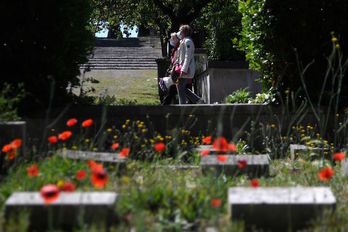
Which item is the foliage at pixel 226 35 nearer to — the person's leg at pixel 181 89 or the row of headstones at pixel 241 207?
the person's leg at pixel 181 89

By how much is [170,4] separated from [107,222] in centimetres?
1957

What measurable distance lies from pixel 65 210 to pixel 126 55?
104 feet

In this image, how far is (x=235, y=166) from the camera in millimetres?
5215

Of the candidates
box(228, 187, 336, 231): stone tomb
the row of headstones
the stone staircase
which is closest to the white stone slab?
the row of headstones

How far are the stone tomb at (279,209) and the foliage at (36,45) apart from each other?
13.5 ft

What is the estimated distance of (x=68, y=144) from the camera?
25.7 ft

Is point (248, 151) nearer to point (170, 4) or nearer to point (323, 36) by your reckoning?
point (323, 36)

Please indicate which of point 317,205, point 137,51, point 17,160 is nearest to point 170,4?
point 137,51

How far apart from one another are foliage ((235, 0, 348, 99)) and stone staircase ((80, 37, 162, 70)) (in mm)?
18501

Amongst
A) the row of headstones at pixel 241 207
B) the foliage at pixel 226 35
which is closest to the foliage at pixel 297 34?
the row of headstones at pixel 241 207

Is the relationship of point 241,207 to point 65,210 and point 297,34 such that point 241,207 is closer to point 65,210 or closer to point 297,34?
point 65,210

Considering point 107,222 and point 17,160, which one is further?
point 17,160

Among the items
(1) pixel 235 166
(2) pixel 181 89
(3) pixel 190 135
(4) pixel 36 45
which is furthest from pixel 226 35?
(1) pixel 235 166

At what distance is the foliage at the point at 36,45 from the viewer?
7.70 m
